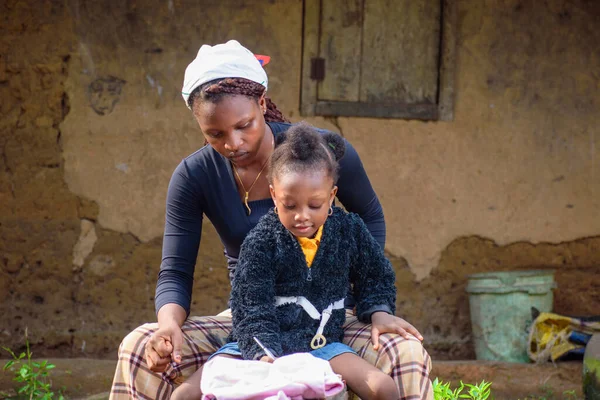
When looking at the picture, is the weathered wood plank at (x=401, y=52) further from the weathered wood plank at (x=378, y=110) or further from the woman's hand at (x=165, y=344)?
the woman's hand at (x=165, y=344)

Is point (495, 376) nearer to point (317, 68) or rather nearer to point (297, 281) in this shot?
point (317, 68)

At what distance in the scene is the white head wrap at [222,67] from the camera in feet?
10.4

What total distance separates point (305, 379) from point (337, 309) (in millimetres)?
506

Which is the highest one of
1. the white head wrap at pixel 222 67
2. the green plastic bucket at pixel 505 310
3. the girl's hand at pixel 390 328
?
the white head wrap at pixel 222 67

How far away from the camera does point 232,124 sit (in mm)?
3104

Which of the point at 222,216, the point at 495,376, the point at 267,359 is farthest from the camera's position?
the point at 495,376

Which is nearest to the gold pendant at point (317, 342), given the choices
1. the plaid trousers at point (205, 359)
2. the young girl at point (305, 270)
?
the young girl at point (305, 270)

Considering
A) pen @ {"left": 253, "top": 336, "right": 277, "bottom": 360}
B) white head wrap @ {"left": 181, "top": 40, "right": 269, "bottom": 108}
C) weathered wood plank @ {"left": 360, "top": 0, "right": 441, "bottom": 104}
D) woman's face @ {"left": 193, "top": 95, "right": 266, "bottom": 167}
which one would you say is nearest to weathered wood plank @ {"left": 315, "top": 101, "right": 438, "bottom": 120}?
weathered wood plank @ {"left": 360, "top": 0, "right": 441, "bottom": 104}

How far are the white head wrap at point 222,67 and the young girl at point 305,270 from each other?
0.29m

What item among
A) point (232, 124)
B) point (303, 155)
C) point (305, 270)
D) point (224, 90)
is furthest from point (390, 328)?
point (224, 90)

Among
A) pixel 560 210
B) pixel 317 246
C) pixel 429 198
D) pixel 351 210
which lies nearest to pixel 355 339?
pixel 317 246

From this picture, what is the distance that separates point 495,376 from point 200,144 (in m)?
2.31

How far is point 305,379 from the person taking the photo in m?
2.59

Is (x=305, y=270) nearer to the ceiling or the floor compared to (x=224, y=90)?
nearer to the floor
